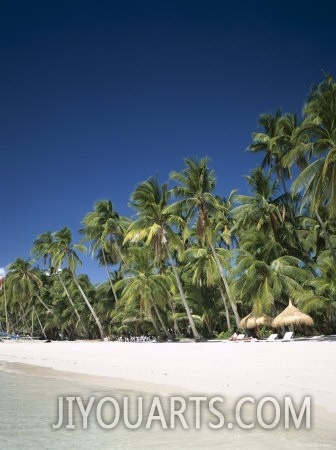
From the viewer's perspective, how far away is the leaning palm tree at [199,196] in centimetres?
2556

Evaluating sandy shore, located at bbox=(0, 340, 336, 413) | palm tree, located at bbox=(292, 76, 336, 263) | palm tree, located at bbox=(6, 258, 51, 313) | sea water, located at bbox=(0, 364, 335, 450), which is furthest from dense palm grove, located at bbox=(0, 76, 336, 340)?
palm tree, located at bbox=(6, 258, 51, 313)

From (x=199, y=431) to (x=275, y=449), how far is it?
4.10ft

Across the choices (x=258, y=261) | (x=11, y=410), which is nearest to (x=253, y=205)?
(x=258, y=261)

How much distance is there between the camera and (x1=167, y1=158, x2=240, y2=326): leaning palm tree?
2556cm

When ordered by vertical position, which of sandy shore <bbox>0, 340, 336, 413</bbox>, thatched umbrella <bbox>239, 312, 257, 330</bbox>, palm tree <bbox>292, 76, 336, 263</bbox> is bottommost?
sandy shore <bbox>0, 340, 336, 413</bbox>

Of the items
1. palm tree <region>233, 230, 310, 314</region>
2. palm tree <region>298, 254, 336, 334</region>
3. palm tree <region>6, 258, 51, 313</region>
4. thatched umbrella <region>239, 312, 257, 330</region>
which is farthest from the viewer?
palm tree <region>6, 258, 51, 313</region>

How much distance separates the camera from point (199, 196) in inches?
1011

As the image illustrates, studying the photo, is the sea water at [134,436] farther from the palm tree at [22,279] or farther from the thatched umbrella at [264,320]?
the palm tree at [22,279]

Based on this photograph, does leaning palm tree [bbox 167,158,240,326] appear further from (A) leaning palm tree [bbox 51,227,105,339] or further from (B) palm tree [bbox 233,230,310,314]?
(A) leaning palm tree [bbox 51,227,105,339]

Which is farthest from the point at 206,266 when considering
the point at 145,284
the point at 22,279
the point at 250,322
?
the point at 22,279

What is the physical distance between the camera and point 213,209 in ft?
85.0

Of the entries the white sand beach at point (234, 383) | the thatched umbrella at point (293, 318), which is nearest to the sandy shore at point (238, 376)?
the white sand beach at point (234, 383)

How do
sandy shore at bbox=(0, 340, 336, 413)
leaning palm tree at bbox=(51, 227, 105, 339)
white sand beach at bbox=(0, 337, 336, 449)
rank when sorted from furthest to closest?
leaning palm tree at bbox=(51, 227, 105, 339), sandy shore at bbox=(0, 340, 336, 413), white sand beach at bbox=(0, 337, 336, 449)

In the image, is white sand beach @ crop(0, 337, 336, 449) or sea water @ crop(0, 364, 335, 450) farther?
white sand beach @ crop(0, 337, 336, 449)
